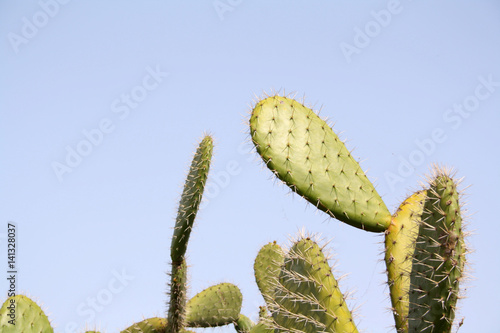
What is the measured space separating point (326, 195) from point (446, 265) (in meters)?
0.58

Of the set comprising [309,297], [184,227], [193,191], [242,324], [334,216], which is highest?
[193,191]

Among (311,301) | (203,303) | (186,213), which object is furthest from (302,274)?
(203,303)

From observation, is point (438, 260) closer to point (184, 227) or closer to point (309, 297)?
point (309, 297)

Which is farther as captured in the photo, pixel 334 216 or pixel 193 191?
pixel 193 191

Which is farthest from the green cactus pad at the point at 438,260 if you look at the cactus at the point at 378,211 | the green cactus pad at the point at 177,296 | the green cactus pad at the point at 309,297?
the green cactus pad at the point at 177,296

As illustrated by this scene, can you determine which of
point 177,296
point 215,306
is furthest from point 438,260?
point 215,306

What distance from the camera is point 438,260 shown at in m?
1.76

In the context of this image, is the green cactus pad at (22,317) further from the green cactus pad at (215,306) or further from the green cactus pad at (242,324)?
the green cactus pad at (242,324)

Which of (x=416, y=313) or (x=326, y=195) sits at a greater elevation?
(x=326, y=195)

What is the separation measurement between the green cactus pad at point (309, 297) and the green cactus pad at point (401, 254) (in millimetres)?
240

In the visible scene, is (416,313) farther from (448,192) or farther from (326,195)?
(326,195)

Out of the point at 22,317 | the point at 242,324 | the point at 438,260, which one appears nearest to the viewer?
the point at 438,260

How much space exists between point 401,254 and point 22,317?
1865 millimetres

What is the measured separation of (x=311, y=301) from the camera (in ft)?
6.29
